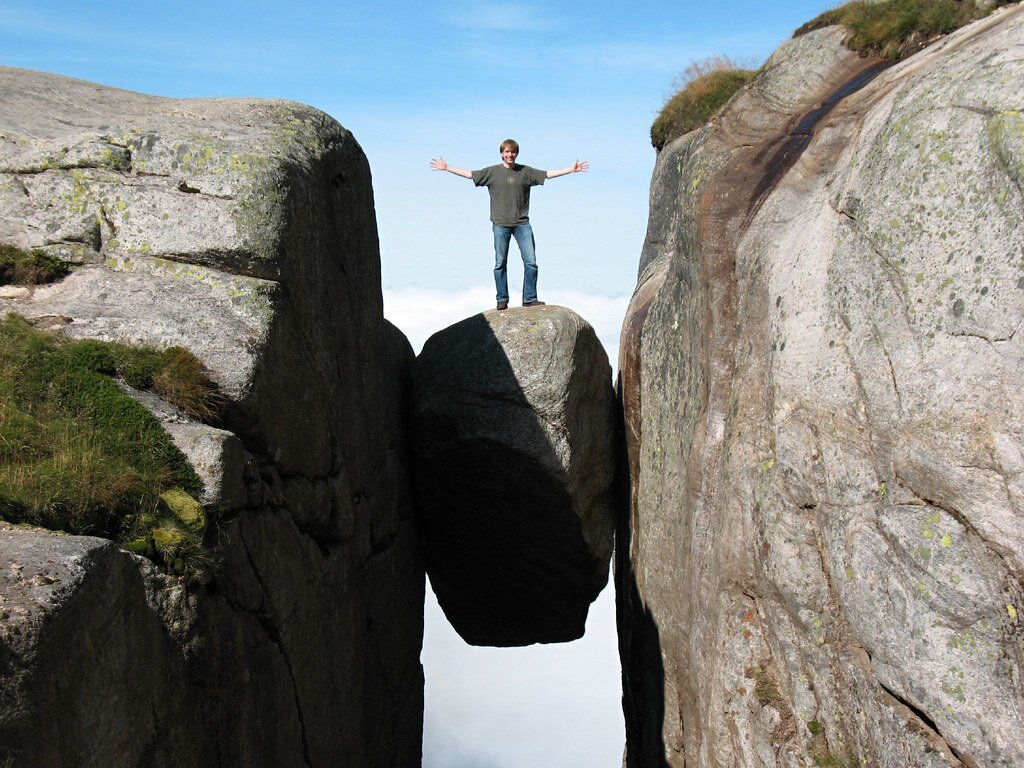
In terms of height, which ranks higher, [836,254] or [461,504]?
[836,254]

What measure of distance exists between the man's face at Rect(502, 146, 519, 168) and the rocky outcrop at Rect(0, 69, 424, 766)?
9.46 feet

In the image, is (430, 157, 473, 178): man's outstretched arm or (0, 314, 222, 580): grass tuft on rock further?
(430, 157, 473, 178): man's outstretched arm

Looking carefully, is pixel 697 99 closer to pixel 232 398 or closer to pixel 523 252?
pixel 523 252

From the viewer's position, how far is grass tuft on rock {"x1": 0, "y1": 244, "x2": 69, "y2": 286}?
9.20 meters

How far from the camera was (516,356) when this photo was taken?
14.0 meters

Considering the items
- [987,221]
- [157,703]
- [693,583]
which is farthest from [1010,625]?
[157,703]

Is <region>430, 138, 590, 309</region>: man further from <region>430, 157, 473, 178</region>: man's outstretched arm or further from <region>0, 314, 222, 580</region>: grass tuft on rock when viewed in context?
<region>0, 314, 222, 580</region>: grass tuft on rock

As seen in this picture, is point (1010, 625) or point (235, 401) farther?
point (235, 401)

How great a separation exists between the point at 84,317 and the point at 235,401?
5.22 ft

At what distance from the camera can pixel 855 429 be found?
8867 mm

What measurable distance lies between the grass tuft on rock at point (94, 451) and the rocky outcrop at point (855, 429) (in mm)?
5331

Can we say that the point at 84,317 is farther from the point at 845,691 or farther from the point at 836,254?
the point at 845,691

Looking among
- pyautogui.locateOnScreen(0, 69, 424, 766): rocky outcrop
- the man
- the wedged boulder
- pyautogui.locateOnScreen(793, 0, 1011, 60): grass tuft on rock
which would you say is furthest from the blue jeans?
pyautogui.locateOnScreen(793, 0, 1011, 60): grass tuft on rock

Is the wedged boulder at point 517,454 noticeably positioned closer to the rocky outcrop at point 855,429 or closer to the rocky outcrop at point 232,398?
the rocky outcrop at point 232,398
